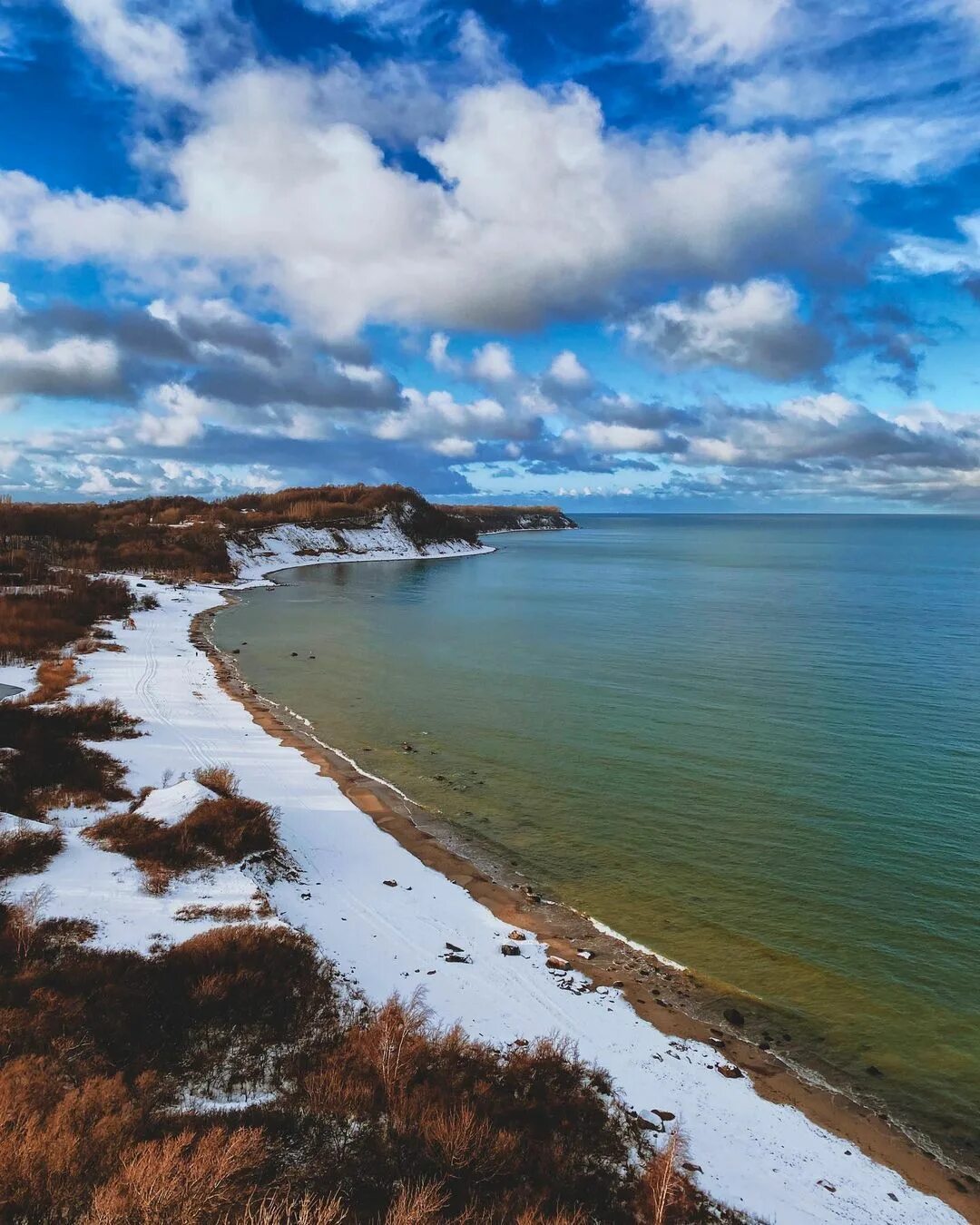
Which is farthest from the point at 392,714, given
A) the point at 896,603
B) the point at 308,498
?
the point at 308,498

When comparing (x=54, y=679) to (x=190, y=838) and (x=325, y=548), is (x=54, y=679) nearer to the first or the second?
(x=190, y=838)

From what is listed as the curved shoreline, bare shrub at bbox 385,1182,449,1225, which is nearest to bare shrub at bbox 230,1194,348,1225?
bare shrub at bbox 385,1182,449,1225

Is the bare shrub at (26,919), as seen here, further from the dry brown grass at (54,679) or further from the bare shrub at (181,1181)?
the dry brown grass at (54,679)

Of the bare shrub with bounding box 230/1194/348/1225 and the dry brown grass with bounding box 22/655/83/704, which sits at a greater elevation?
the bare shrub with bounding box 230/1194/348/1225

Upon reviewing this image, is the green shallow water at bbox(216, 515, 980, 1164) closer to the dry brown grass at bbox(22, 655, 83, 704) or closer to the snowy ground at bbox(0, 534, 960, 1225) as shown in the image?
the snowy ground at bbox(0, 534, 960, 1225)

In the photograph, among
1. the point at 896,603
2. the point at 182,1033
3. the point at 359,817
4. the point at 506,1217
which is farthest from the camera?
the point at 896,603

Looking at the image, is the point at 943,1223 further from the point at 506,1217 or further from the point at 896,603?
the point at 896,603
